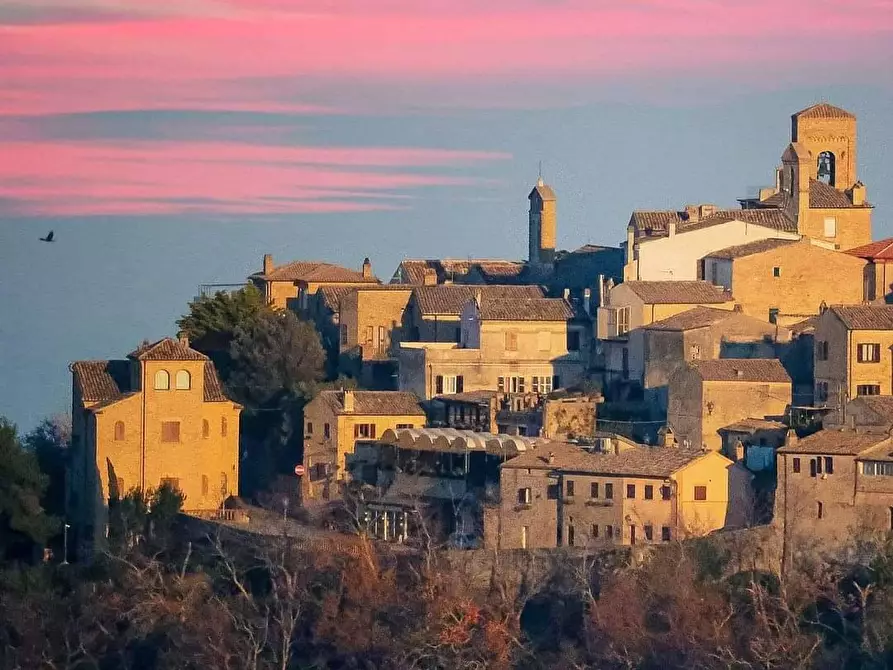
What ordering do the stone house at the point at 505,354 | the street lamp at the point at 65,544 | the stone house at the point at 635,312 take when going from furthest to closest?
the stone house at the point at 505,354 → the stone house at the point at 635,312 → the street lamp at the point at 65,544

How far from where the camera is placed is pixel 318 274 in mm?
82938

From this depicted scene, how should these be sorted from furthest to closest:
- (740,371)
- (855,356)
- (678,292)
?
(678,292)
(740,371)
(855,356)

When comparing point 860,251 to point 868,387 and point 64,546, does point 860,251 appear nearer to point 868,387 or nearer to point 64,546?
point 868,387

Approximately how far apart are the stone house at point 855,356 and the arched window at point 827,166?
60.9ft

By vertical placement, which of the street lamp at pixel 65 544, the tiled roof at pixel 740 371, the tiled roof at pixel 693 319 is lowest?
the street lamp at pixel 65 544

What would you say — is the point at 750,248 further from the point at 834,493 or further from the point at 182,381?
the point at 182,381

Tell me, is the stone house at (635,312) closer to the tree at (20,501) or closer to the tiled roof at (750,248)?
the tiled roof at (750,248)

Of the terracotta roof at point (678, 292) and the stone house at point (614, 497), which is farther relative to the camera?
the terracotta roof at point (678, 292)

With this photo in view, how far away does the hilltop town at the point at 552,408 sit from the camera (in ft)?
201

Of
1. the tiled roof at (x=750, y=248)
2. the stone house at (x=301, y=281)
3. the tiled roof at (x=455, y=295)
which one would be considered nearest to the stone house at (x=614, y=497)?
the tiled roof at (x=750, y=248)

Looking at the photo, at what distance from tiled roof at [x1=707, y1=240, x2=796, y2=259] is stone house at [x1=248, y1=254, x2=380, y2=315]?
12.0m

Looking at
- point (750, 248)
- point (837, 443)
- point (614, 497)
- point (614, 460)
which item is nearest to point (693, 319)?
point (750, 248)

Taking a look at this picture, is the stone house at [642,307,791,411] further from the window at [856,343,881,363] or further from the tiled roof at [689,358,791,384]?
the window at [856,343,881,363]

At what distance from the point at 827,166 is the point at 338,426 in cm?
2133
